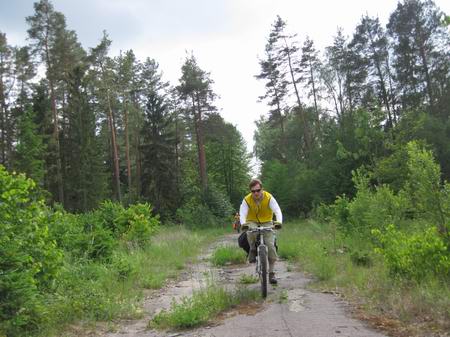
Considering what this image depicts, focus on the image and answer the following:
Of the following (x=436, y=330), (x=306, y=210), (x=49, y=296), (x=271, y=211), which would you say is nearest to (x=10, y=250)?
(x=49, y=296)

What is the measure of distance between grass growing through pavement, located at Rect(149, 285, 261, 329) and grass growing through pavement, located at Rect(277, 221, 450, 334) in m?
1.61

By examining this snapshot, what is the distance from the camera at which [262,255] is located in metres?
7.50

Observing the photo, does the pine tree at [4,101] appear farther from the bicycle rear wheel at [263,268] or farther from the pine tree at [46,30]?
the bicycle rear wheel at [263,268]

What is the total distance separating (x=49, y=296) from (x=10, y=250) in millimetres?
1480

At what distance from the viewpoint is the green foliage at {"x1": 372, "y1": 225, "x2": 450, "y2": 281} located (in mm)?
6137

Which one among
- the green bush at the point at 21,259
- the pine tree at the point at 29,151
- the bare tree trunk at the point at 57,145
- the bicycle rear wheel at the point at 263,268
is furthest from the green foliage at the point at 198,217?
the green bush at the point at 21,259

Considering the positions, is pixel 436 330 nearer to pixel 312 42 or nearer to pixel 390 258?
pixel 390 258

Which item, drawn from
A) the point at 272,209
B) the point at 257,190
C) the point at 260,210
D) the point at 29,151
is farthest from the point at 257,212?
the point at 29,151

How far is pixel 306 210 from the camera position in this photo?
3638 centimetres

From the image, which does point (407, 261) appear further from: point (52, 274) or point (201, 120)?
point (201, 120)

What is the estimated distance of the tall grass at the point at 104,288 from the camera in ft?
21.3

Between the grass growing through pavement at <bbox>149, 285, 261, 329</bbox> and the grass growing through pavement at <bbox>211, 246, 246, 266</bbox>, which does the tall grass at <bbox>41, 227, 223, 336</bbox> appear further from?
the grass growing through pavement at <bbox>211, 246, 246, 266</bbox>

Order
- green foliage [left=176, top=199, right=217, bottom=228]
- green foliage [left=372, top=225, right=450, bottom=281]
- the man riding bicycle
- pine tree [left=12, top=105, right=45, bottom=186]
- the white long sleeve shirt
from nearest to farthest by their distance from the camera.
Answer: green foliage [left=372, top=225, right=450, bottom=281]
the white long sleeve shirt
the man riding bicycle
pine tree [left=12, top=105, right=45, bottom=186]
green foliage [left=176, top=199, right=217, bottom=228]

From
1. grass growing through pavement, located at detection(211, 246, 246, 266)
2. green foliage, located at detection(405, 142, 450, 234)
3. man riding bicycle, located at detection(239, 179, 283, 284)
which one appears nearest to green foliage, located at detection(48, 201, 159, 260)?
grass growing through pavement, located at detection(211, 246, 246, 266)
